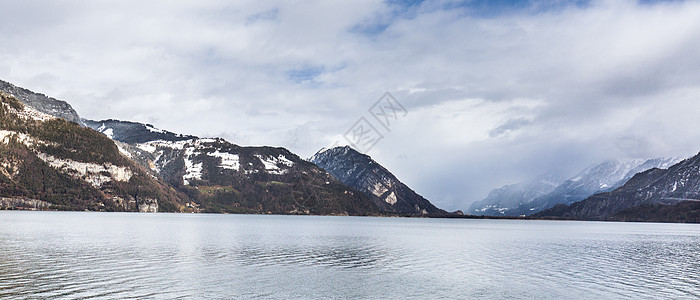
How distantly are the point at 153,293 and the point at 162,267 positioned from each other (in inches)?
666

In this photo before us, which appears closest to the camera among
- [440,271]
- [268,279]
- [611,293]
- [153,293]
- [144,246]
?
[153,293]

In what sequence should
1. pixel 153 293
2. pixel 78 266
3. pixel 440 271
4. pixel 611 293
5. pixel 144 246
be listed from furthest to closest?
pixel 144 246 < pixel 440 271 < pixel 78 266 < pixel 611 293 < pixel 153 293

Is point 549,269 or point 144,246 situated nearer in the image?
point 549,269

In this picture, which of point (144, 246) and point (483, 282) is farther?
point (144, 246)

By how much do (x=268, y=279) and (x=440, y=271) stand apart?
22.1 meters

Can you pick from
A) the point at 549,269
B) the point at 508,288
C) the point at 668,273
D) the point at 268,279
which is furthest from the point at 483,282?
the point at 668,273

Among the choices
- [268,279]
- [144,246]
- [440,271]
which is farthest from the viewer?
[144,246]

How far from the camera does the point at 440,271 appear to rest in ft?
200

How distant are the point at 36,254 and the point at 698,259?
10143cm

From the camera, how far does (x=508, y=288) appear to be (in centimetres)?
4897

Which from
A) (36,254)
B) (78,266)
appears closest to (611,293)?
(78,266)

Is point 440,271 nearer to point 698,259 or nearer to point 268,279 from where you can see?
point 268,279

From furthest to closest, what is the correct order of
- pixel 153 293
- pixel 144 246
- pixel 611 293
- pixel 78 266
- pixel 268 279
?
pixel 144 246 → pixel 78 266 → pixel 268 279 → pixel 611 293 → pixel 153 293

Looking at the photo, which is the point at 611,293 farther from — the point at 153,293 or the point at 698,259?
the point at 698,259
